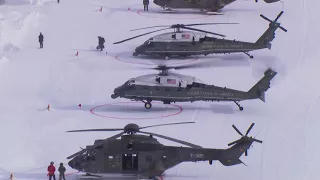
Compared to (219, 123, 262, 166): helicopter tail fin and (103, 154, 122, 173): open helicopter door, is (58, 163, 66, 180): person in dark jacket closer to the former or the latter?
(103, 154, 122, 173): open helicopter door

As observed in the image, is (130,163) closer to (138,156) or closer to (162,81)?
(138,156)

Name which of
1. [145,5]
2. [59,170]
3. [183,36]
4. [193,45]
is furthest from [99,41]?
[59,170]

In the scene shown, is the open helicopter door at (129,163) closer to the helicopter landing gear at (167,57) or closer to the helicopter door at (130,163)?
the helicopter door at (130,163)

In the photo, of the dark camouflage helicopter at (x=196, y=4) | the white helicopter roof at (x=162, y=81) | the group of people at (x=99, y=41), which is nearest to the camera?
the white helicopter roof at (x=162, y=81)

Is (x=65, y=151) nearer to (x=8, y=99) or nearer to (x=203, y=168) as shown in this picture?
(x=203, y=168)

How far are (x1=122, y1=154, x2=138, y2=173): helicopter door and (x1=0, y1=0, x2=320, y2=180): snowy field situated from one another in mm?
2341

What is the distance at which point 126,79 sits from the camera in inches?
1499

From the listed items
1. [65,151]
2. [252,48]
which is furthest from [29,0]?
[65,151]

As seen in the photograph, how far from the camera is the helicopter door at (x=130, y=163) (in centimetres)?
2128

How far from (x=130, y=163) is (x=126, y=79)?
1711 cm

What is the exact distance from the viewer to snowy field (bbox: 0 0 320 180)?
82.8ft

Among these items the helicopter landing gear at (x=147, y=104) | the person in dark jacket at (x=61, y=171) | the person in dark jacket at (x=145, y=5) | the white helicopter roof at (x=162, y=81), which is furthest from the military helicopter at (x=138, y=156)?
the person in dark jacket at (x=145, y=5)

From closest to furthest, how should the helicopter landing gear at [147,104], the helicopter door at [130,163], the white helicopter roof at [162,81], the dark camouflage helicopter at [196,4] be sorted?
the helicopter door at [130,163] → the white helicopter roof at [162,81] → the helicopter landing gear at [147,104] → the dark camouflage helicopter at [196,4]

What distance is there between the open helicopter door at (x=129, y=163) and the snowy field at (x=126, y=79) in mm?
2341
